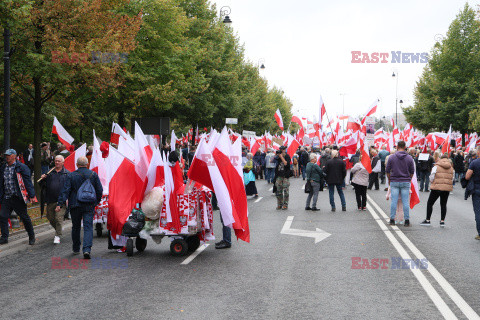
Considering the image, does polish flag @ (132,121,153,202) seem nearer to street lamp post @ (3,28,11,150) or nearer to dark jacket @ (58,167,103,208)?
dark jacket @ (58,167,103,208)

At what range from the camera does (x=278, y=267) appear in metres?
8.62

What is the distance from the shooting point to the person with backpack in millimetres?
9695

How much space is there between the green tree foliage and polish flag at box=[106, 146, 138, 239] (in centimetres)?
4542

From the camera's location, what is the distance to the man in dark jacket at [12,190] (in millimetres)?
10750

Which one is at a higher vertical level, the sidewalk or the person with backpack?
the person with backpack

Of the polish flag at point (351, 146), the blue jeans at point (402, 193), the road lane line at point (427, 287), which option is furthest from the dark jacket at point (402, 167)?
the polish flag at point (351, 146)

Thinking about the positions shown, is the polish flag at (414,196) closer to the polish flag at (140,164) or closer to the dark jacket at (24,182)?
the polish flag at (140,164)

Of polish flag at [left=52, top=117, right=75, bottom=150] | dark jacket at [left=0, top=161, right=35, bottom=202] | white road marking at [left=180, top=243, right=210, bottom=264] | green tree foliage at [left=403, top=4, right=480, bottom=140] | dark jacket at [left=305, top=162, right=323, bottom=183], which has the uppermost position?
green tree foliage at [left=403, top=4, right=480, bottom=140]

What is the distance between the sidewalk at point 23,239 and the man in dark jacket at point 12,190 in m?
0.24

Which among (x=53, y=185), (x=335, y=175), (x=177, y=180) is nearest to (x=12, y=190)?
(x=53, y=185)

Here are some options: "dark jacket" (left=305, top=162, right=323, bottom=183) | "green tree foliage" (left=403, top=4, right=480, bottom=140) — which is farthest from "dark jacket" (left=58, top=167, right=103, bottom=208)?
"green tree foliage" (left=403, top=4, right=480, bottom=140)

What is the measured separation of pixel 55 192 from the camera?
1138cm

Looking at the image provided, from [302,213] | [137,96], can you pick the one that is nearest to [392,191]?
[302,213]

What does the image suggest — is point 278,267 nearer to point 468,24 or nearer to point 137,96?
point 137,96
